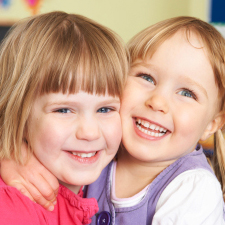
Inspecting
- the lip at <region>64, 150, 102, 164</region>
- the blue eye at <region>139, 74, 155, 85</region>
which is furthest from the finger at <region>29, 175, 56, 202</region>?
the blue eye at <region>139, 74, 155, 85</region>

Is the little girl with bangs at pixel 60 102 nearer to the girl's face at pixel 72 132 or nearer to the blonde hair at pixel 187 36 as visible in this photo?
the girl's face at pixel 72 132

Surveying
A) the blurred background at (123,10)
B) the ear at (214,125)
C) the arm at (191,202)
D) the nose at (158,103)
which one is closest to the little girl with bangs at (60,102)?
the nose at (158,103)

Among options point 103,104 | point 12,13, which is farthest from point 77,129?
point 12,13

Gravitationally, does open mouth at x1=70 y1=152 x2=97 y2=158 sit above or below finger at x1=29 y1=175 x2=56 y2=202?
above

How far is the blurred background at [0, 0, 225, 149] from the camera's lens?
9.64ft

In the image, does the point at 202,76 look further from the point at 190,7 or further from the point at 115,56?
the point at 190,7

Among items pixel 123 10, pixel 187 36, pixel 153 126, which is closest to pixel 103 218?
pixel 153 126

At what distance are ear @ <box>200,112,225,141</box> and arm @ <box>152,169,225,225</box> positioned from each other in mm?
230

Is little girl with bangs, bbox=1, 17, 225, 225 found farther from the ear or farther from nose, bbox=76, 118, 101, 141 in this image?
nose, bbox=76, 118, 101, 141

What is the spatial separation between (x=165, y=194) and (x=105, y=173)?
332 millimetres

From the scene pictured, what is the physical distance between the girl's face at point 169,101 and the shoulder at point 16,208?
0.38 meters

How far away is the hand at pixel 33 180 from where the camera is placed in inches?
41.9

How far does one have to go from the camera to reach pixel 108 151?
117 centimetres

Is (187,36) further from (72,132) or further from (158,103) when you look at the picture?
(72,132)
